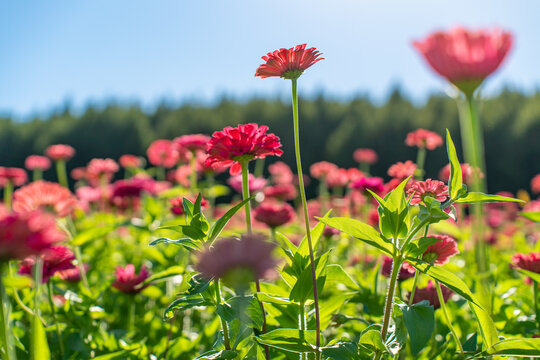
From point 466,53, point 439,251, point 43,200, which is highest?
point 466,53

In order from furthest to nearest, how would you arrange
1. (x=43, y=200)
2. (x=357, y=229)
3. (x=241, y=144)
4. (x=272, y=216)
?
(x=272, y=216) → (x=43, y=200) → (x=241, y=144) → (x=357, y=229)

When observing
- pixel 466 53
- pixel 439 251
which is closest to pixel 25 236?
pixel 466 53

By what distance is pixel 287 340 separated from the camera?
637mm

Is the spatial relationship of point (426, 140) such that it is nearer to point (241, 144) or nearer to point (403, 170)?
point (403, 170)

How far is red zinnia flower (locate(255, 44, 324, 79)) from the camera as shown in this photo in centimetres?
65

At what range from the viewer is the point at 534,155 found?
1363 cm

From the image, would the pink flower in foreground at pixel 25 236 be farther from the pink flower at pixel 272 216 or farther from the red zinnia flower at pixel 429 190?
the pink flower at pixel 272 216

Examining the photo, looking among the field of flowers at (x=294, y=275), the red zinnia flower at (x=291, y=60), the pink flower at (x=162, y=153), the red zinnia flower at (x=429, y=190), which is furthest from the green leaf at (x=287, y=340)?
the pink flower at (x=162, y=153)

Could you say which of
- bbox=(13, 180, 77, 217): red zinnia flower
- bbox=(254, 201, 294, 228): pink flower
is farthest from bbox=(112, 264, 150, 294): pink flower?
bbox=(254, 201, 294, 228): pink flower

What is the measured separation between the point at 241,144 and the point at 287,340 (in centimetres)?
32

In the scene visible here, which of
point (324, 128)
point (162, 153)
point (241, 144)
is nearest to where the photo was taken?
point (241, 144)

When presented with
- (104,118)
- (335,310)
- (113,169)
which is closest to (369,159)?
(113,169)

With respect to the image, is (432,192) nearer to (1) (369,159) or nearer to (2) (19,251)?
(2) (19,251)

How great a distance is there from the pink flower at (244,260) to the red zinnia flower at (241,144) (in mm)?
223
